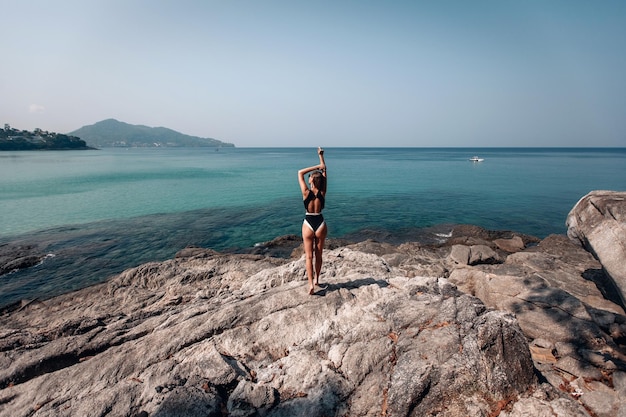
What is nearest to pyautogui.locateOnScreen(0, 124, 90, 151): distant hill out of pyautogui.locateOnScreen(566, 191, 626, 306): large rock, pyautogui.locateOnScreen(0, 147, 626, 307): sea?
pyautogui.locateOnScreen(0, 147, 626, 307): sea

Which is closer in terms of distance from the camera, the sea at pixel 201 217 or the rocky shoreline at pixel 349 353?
the rocky shoreline at pixel 349 353

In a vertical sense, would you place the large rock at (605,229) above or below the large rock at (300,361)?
above

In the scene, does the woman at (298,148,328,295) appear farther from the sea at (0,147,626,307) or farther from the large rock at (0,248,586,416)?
the sea at (0,147,626,307)

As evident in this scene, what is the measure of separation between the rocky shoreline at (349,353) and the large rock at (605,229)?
6cm

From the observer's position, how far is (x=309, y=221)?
7.40 m

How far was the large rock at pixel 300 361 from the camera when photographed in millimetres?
4676

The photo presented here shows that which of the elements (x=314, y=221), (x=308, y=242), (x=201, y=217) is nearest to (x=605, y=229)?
(x=314, y=221)

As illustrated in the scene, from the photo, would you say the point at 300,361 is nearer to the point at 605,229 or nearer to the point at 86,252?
the point at 605,229

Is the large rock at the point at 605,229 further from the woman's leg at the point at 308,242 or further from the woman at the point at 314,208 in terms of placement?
the woman's leg at the point at 308,242

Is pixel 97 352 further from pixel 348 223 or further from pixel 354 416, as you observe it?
pixel 348 223

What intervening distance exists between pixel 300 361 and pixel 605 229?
1129cm

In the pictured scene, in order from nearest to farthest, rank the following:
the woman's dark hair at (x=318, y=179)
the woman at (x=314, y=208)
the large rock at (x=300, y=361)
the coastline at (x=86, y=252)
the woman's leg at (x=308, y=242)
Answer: the large rock at (x=300, y=361)
the woman's dark hair at (x=318, y=179)
the woman at (x=314, y=208)
the woman's leg at (x=308, y=242)
the coastline at (x=86, y=252)

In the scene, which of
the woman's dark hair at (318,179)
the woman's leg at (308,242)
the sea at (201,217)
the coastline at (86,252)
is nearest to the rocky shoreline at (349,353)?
the woman's leg at (308,242)

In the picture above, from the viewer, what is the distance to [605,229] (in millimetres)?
9992
